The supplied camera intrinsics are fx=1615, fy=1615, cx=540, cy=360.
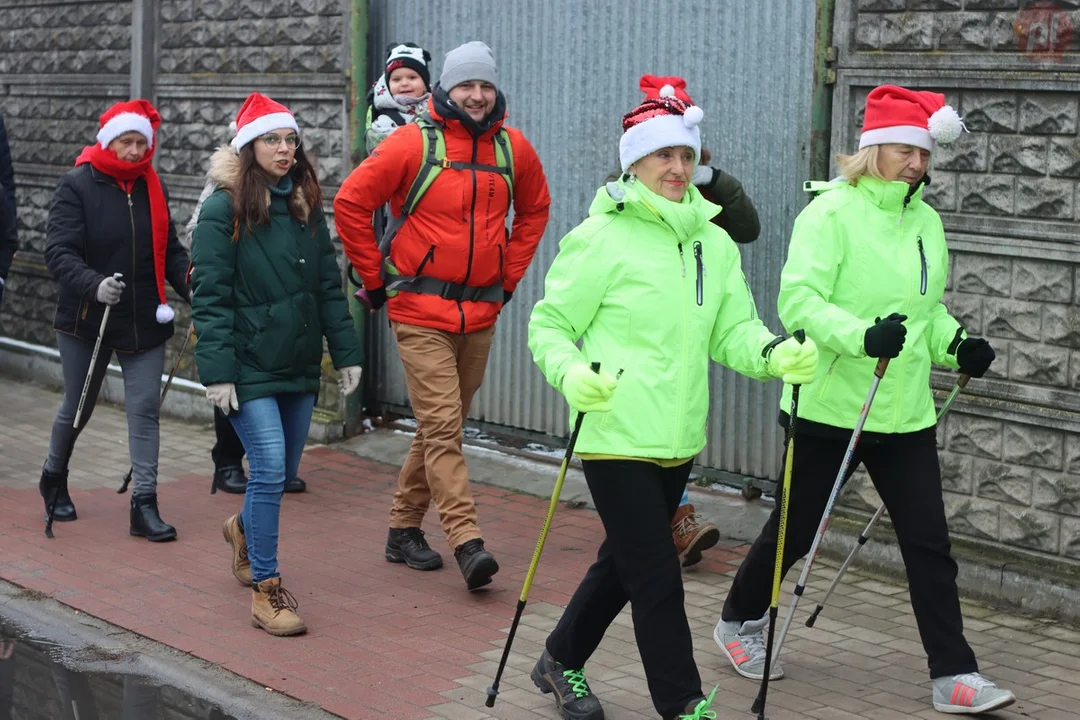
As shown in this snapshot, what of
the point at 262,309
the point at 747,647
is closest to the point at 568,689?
the point at 747,647

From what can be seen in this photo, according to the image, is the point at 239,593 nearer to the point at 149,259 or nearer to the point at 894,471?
the point at 149,259

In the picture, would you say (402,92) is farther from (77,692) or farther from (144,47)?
(144,47)

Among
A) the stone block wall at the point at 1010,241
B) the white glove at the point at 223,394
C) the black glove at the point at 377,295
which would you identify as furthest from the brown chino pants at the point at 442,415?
the stone block wall at the point at 1010,241

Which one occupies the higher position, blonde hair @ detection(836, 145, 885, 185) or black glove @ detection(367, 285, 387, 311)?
blonde hair @ detection(836, 145, 885, 185)

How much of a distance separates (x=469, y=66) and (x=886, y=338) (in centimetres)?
267

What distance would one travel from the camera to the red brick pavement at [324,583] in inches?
241

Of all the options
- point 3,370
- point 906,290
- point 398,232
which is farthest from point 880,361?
point 3,370

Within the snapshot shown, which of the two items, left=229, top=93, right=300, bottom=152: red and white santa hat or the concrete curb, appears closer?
left=229, top=93, right=300, bottom=152: red and white santa hat

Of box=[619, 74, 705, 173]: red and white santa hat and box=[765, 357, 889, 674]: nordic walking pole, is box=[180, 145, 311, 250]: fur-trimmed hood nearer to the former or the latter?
box=[619, 74, 705, 173]: red and white santa hat

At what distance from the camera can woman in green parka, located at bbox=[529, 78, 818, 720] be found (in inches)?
199

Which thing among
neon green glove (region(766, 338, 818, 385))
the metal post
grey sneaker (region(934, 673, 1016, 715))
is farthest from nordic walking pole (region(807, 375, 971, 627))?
the metal post

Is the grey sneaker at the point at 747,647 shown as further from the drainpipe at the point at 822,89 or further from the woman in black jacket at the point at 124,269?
the woman in black jacket at the point at 124,269

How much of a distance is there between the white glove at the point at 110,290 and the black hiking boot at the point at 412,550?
1728 millimetres

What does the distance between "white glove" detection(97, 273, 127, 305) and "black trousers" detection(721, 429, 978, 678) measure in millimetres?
3449
